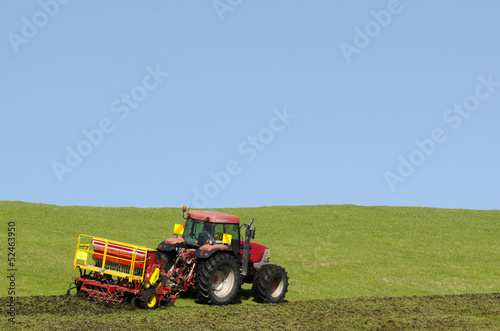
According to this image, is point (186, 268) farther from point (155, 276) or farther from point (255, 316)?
point (255, 316)

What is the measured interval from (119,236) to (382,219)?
905 inches

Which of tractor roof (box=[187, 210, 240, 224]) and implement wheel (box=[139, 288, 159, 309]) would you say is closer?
implement wheel (box=[139, 288, 159, 309])

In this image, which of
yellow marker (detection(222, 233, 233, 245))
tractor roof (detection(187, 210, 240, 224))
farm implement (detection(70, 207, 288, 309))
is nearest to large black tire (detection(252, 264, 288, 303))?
farm implement (detection(70, 207, 288, 309))

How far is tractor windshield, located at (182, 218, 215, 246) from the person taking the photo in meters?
16.8

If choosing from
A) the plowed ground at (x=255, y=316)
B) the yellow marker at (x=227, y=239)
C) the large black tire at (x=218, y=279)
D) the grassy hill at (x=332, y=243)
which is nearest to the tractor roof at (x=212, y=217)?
the yellow marker at (x=227, y=239)

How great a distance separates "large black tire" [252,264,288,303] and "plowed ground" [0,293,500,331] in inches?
18.6

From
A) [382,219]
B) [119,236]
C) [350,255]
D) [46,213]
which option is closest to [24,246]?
[119,236]

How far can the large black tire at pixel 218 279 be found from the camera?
51.9ft

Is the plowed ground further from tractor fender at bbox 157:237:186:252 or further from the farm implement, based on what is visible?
tractor fender at bbox 157:237:186:252

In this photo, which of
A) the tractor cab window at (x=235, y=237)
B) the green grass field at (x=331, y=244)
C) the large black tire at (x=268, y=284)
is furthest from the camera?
the green grass field at (x=331, y=244)

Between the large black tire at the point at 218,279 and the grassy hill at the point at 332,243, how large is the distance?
3.90ft

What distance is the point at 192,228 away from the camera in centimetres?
1722

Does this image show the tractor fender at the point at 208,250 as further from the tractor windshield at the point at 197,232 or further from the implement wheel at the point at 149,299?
the implement wheel at the point at 149,299

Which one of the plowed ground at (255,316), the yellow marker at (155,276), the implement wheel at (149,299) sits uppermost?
the yellow marker at (155,276)
